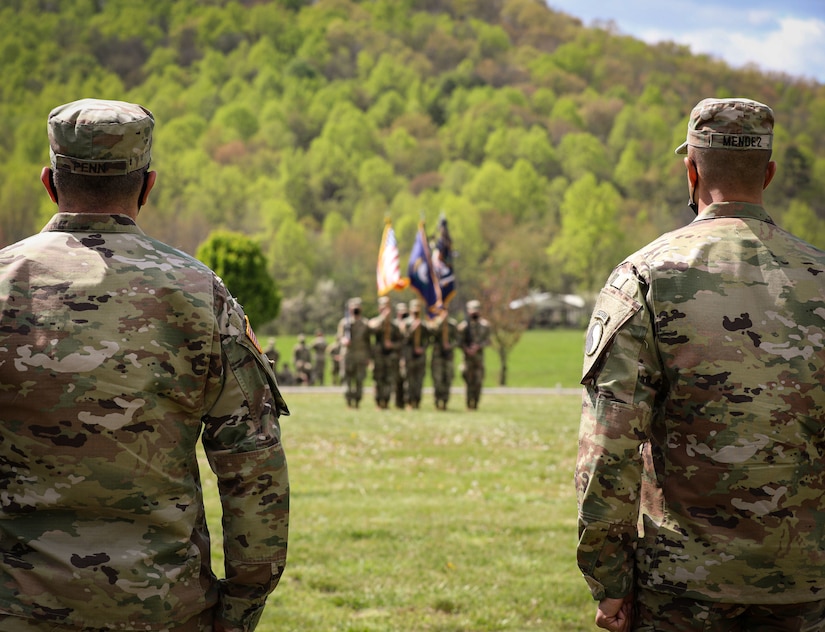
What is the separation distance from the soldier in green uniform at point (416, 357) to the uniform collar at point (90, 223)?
1910 centimetres

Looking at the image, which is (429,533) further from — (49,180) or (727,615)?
(49,180)

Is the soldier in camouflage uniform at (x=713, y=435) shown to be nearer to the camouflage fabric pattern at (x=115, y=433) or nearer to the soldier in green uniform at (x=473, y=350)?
the camouflage fabric pattern at (x=115, y=433)

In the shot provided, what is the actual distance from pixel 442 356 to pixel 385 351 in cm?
124

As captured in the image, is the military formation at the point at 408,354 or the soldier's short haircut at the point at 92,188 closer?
the soldier's short haircut at the point at 92,188

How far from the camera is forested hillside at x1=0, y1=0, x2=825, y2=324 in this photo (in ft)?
292

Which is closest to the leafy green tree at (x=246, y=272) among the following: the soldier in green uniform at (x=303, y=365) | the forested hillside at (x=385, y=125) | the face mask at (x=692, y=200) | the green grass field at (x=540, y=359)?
the green grass field at (x=540, y=359)

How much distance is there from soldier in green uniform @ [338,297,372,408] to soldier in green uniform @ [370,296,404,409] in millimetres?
194

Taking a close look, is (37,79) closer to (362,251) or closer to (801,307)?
(362,251)

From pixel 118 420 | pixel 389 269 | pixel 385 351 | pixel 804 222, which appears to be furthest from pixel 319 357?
pixel 804 222

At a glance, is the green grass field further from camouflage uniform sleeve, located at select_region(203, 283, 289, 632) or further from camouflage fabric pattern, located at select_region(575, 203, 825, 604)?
camouflage uniform sleeve, located at select_region(203, 283, 289, 632)

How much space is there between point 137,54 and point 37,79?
18.9 metres

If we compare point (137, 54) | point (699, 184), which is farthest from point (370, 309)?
point (137, 54)

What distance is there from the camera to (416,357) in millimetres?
22266

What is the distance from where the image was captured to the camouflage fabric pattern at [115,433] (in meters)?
2.90
